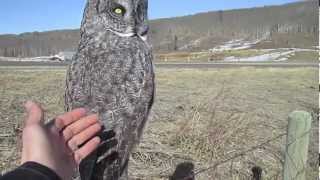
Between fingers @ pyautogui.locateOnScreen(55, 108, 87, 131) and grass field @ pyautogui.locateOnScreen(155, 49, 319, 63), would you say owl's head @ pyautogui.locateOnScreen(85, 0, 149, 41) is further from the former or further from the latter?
grass field @ pyautogui.locateOnScreen(155, 49, 319, 63)

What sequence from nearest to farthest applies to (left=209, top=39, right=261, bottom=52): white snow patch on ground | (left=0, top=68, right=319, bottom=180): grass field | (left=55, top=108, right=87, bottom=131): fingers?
(left=55, top=108, right=87, bottom=131): fingers < (left=0, top=68, right=319, bottom=180): grass field < (left=209, top=39, right=261, bottom=52): white snow patch on ground

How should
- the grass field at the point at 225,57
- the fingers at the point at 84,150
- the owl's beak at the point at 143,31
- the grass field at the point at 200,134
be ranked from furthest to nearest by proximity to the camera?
1. the grass field at the point at 225,57
2. the grass field at the point at 200,134
3. the owl's beak at the point at 143,31
4. the fingers at the point at 84,150

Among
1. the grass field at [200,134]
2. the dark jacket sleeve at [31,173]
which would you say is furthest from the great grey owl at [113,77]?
the grass field at [200,134]

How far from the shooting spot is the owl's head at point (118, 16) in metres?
3.46

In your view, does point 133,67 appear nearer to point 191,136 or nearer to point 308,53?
point 191,136

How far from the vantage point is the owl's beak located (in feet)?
11.8

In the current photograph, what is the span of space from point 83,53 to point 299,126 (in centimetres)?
188

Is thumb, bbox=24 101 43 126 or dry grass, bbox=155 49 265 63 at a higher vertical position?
thumb, bbox=24 101 43 126

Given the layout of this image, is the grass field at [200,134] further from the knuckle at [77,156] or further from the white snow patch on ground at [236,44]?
the white snow patch on ground at [236,44]

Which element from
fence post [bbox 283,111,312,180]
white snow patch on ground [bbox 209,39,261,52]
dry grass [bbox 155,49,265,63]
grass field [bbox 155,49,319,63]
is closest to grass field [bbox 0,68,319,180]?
fence post [bbox 283,111,312,180]

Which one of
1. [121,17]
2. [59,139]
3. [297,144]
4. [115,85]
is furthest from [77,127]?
[297,144]

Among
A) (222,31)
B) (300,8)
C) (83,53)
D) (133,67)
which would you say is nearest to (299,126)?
(133,67)

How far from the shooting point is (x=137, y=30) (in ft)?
11.8

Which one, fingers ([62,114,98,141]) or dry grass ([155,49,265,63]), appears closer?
fingers ([62,114,98,141])
